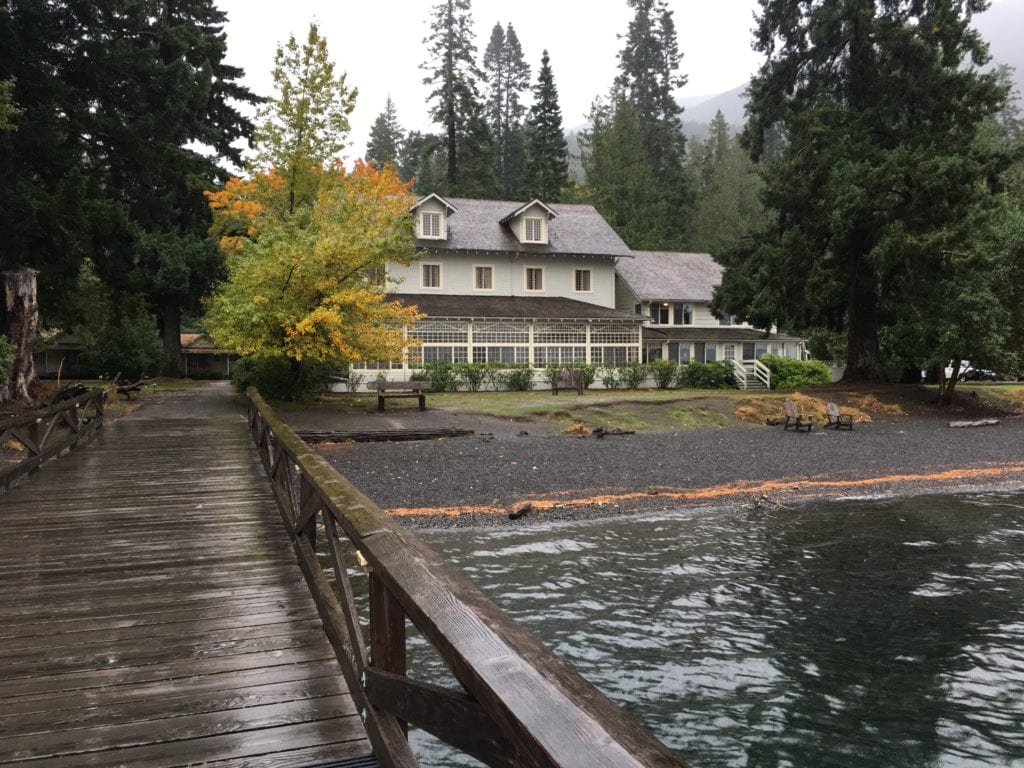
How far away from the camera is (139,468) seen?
11242 mm

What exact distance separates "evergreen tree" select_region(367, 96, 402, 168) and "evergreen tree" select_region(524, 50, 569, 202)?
29.7 m

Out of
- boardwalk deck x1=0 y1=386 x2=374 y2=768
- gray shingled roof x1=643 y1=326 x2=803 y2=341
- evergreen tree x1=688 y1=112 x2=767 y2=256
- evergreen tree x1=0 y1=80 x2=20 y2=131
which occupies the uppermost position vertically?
evergreen tree x1=688 y1=112 x2=767 y2=256

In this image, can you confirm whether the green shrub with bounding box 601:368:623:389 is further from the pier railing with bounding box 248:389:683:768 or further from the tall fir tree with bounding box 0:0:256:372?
the pier railing with bounding box 248:389:683:768

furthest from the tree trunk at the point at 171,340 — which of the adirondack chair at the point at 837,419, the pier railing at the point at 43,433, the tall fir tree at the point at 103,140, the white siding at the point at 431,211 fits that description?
the adirondack chair at the point at 837,419

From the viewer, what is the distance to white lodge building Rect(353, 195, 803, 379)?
35.8 metres

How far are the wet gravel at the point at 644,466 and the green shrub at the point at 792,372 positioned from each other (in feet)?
48.1

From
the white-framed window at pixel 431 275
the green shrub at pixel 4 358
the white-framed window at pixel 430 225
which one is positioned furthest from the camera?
the white-framed window at pixel 431 275

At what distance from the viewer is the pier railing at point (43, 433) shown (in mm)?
9820

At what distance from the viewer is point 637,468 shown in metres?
17.2

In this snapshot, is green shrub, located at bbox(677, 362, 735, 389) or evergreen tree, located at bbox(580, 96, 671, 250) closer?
green shrub, located at bbox(677, 362, 735, 389)

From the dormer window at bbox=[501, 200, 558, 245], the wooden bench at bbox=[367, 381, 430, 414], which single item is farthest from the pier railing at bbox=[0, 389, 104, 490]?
the dormer window at bbox=[501, 200, 558, 245]

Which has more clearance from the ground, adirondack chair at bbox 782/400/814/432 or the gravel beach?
adirondack chair at bbox 782/400/814/432

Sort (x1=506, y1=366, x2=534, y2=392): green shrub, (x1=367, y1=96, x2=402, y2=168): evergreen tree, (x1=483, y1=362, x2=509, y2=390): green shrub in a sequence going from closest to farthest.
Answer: (x1=483, y1=362, x2=509, y2=390): green shrub < (x1=506, y1=366, x2=534, y2=392): green shrub < (x1=367, y1=96, x2=402, y2=168): evergreen tree

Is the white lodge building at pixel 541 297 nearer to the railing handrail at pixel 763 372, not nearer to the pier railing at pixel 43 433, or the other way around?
the railing handrail at pixel 763 372
